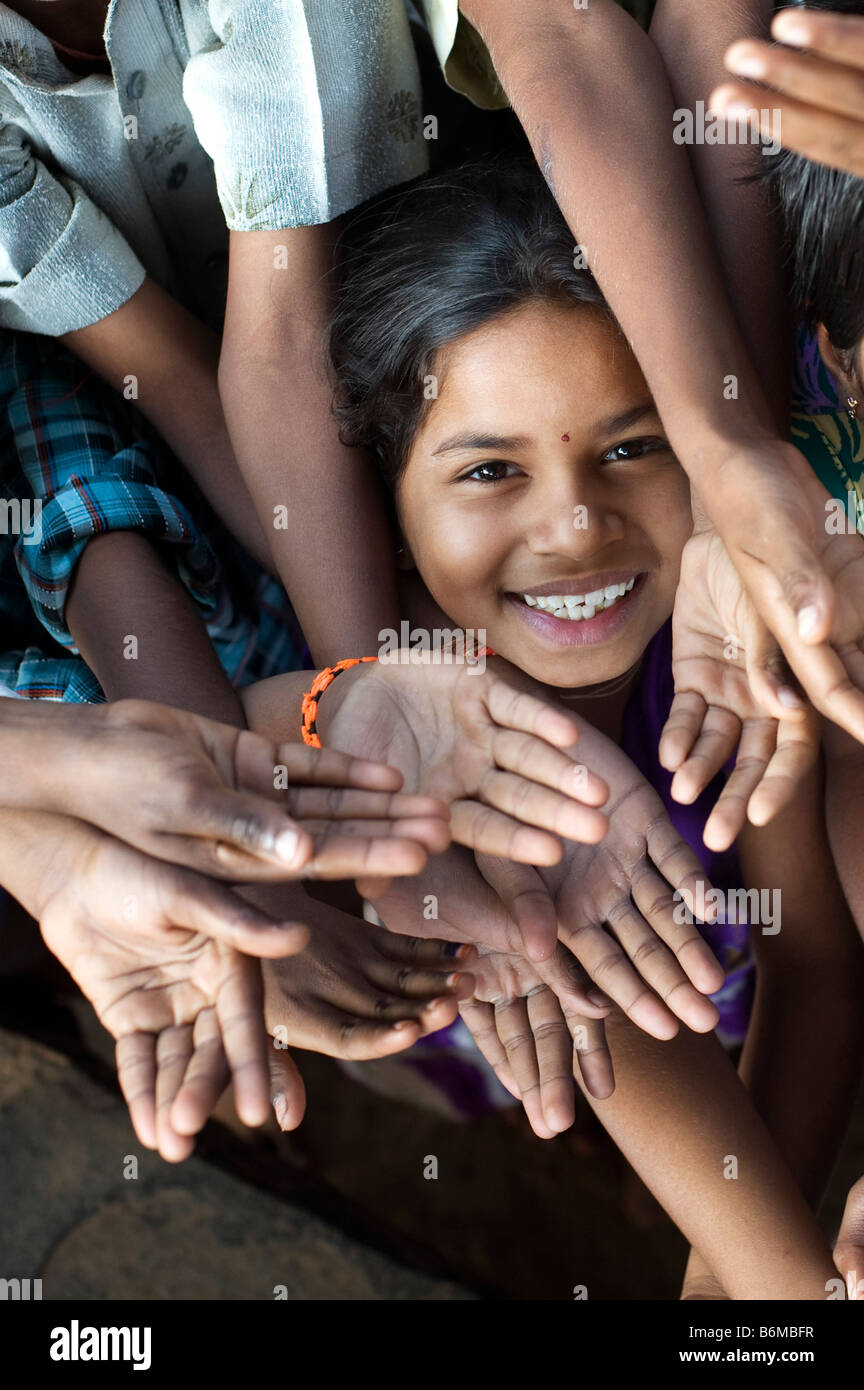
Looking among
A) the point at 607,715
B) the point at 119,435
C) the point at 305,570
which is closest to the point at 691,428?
the point at 305,570

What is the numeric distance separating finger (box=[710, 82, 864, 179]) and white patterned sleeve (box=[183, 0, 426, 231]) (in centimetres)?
50

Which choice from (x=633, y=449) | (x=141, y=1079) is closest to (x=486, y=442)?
(x=633, y=449)

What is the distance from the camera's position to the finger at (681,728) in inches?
35.6

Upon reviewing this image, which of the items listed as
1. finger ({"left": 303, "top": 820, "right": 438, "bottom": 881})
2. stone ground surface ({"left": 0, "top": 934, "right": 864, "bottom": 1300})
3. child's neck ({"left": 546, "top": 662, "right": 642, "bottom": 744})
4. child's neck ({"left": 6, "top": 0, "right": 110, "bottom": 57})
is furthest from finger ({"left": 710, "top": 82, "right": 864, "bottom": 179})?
stone ground surface ({"left": 0, "top": 934, "right": 864, "bottom": 1300})

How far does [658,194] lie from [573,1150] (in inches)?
49.2

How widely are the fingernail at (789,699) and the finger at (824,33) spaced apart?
42 centimetres

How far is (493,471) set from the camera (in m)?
1.14

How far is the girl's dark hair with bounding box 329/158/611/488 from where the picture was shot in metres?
1.12

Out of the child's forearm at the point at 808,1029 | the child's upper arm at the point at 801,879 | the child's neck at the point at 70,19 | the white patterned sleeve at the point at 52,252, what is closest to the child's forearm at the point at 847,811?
the child's upper arm at the point at 801,879

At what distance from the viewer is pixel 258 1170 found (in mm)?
1560

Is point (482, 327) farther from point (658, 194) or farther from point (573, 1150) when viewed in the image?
point (573, 1150)

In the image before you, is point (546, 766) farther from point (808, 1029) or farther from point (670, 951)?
point (808, 1029)

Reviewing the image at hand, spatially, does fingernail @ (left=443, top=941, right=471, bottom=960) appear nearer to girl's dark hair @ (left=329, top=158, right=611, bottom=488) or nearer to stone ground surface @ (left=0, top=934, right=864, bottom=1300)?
girl's dark hair @ (left=329, top=158, right=611, bottom=488)

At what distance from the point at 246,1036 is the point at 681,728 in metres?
0.43
